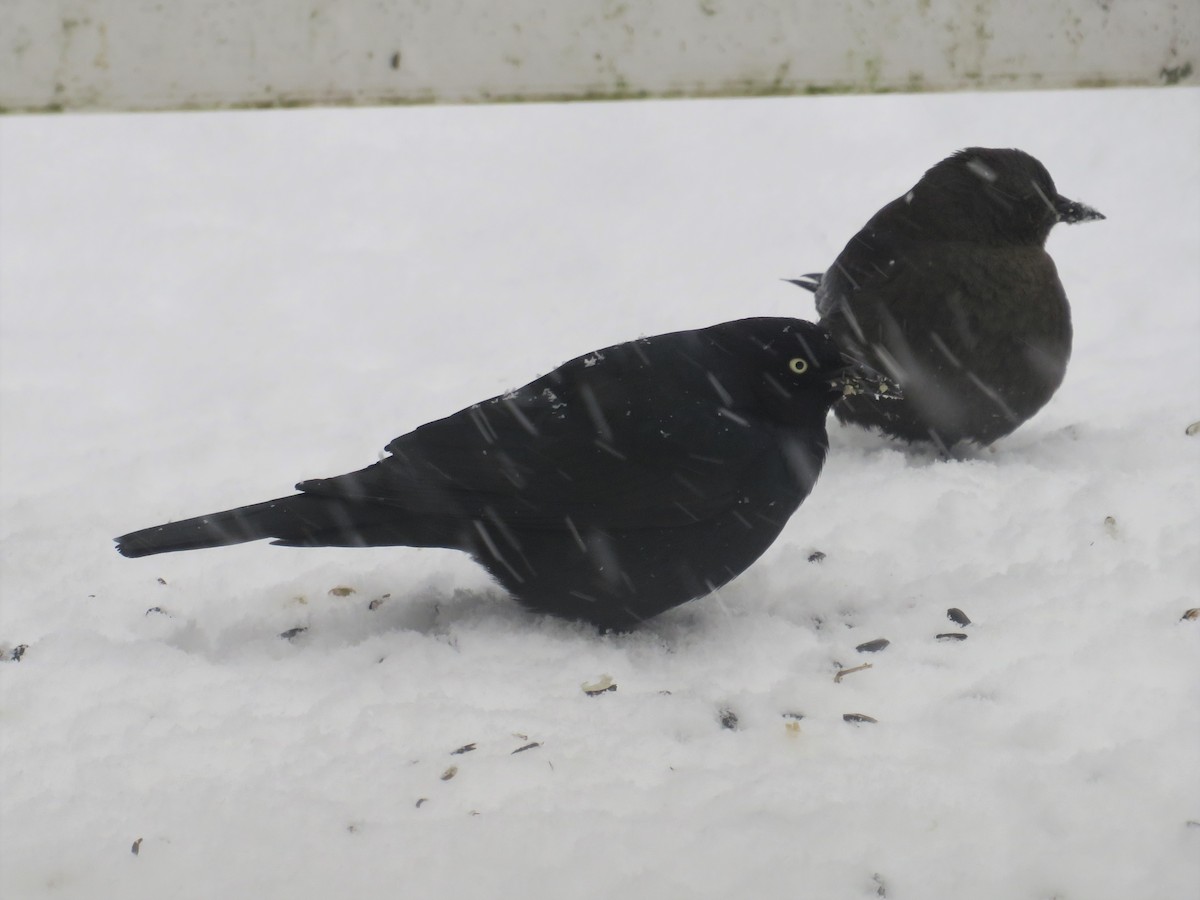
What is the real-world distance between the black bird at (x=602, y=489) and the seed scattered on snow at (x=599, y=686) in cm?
26

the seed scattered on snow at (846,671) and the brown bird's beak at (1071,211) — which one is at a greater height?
the brown bird's beak at (1071,211)

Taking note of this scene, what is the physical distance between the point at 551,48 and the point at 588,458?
6.94 feet

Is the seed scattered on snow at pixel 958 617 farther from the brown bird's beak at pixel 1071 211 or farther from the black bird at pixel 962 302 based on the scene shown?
the brown bird's beak at pixel 1071 211

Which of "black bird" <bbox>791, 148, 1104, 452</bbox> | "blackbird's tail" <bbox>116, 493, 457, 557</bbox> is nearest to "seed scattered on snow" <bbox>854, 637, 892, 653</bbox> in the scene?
"blackbird's tail" <bbox>116, 493, 457, 557</bbox>

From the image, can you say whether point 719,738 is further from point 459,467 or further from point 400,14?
point 400,14

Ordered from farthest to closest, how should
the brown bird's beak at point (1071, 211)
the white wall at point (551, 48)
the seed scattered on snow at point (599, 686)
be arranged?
the brown bird's beak at point (1071, 211), the white wall at point (551, 48), the seed scattered on snow at point (599, 686)

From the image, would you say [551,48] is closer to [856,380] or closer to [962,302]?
[962,302]

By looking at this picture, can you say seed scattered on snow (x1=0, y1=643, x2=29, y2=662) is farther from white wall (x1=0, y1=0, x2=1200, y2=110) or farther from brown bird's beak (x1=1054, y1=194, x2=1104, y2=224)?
brown bird's beak (x1=1054, y1=194, x2=1104, y2=224)

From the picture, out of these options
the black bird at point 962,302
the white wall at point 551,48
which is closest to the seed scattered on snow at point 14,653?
the white wall at point 551,48

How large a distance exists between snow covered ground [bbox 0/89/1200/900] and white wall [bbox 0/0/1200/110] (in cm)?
127

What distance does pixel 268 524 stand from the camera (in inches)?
127

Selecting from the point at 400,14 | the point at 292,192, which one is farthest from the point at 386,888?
the point at 292,192

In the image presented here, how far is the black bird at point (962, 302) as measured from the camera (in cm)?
455

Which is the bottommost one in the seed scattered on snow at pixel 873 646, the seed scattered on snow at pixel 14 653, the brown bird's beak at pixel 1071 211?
the seed scattered on snow at pixel 873 646
